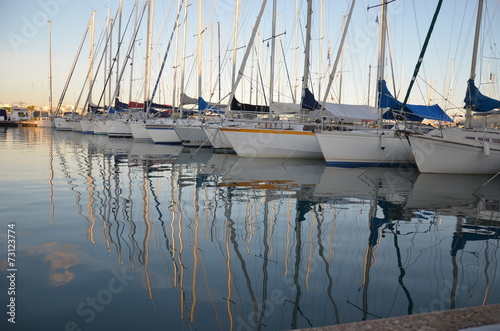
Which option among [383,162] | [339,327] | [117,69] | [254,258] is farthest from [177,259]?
[117,69]

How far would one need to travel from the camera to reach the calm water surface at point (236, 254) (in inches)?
181

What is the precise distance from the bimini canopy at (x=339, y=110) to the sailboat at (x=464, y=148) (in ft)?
16.0

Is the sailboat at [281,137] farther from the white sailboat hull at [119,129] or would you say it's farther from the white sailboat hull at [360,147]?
the white sailboat hull at [119,129]

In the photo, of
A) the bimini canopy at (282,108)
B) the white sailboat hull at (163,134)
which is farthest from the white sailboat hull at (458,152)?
the white sailboat hull at (163,134)

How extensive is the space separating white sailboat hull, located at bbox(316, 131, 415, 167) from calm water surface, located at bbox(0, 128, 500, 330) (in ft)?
21.7

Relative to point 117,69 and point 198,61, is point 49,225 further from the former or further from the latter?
point 117,69

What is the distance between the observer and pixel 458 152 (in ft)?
55.8

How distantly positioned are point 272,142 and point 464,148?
8765 mm

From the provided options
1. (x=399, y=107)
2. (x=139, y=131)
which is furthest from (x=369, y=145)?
(x=139, y=131)

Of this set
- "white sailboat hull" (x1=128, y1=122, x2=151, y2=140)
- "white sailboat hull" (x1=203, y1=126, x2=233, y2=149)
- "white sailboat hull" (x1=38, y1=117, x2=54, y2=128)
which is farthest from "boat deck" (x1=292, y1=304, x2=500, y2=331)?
"white sailboat hull" (x1=38, y1=117, x2=54, y2=128)

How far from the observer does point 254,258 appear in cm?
629

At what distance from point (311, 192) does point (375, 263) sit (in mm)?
6543

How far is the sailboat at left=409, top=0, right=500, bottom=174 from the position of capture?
1681 cm

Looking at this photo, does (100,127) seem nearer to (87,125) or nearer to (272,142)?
(87,125)
